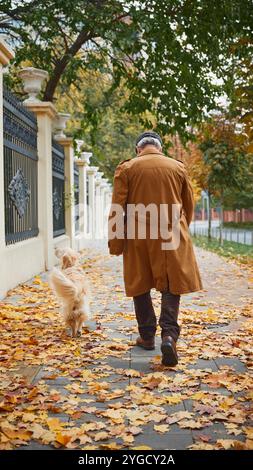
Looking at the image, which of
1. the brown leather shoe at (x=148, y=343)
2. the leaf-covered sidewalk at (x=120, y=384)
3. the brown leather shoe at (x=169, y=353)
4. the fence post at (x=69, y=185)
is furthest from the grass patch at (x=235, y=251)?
the brown leather shoe at (x=169, y=353)

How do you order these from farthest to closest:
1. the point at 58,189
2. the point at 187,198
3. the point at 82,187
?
the point at 82,187
the point at 58,189
the point at 187,198

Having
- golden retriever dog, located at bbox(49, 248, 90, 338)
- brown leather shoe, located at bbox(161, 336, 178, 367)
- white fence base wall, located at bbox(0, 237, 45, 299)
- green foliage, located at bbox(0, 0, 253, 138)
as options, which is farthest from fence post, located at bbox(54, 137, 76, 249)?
brown leather shoe, located at bbox(161, 336, 178, 367)

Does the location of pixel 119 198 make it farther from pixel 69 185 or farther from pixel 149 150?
pixel 69 185

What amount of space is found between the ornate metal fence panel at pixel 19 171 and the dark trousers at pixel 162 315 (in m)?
3.88

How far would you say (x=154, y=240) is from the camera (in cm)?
494

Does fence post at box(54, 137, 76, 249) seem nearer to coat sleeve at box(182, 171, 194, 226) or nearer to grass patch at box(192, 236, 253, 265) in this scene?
grass patch at box(192, 236, 253, 265)

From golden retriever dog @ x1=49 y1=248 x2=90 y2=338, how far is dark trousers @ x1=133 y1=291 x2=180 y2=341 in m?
0.68

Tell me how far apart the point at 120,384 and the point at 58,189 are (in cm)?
1027

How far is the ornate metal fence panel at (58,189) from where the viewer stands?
1347cm

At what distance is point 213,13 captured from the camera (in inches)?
395

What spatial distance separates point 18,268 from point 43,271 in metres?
2.16

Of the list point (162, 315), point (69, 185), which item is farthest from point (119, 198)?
point (69, 185)

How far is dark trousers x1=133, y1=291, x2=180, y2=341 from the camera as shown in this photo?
16.1ft
